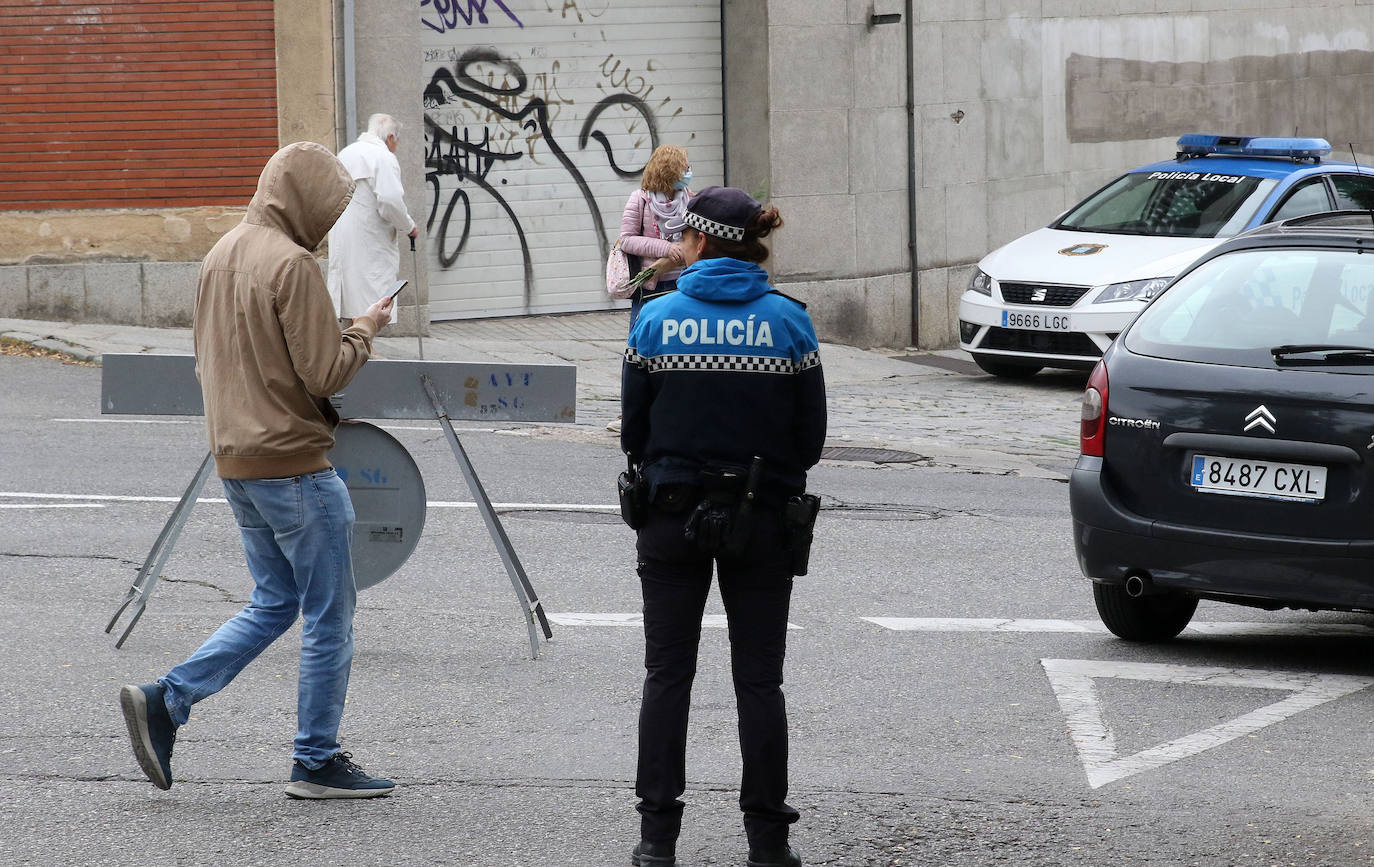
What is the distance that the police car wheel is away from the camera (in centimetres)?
1482

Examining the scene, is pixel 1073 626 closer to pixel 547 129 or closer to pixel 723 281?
pixel 723 281

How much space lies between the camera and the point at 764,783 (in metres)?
4.31

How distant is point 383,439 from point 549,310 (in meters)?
11.0

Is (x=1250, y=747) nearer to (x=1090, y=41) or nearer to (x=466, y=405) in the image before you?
(x=466, y=405)

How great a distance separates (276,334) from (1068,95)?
52.7 ft

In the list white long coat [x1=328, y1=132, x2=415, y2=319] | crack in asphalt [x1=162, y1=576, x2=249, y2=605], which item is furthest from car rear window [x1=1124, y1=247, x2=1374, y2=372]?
white long coat [x1=328, y1=132, x2=415, y2=319]

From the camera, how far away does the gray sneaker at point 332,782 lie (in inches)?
192

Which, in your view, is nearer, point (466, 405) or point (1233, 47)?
point (466, 405)

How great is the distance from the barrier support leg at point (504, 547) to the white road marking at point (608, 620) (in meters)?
0.29

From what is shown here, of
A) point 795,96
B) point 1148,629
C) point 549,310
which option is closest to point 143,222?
point 549,310

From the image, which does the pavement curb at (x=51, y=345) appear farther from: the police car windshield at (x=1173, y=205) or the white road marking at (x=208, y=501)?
Result: the police car windshield at (x=1173, y=205)

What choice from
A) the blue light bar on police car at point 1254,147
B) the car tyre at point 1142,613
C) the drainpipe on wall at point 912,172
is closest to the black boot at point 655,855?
the car tyre at point 1142,613

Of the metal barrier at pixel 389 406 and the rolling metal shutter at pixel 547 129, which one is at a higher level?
the rolling metal shutter at pixel 547 129

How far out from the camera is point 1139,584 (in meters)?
6.34
